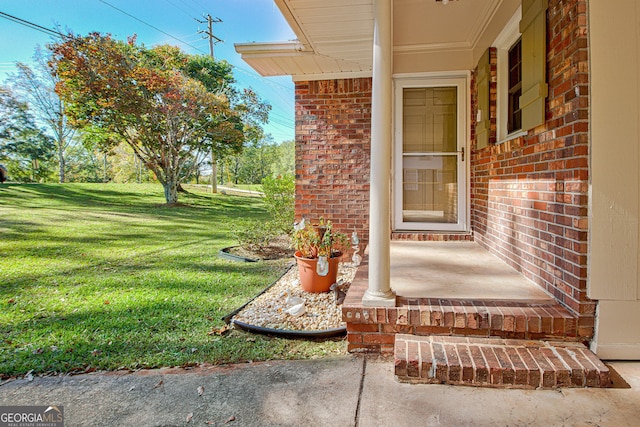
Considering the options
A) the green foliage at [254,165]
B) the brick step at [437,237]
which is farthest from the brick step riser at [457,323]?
the green foliage at [254,165]

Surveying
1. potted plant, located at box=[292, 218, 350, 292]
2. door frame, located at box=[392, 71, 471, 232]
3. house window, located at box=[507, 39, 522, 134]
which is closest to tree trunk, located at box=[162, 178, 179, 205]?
potted plant, located at box=[292, 218, 350, 292]

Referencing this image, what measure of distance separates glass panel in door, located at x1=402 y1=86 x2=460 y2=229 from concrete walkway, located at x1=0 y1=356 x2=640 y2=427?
2.70 meters

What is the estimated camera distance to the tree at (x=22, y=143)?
18.2 m

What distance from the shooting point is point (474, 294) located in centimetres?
254

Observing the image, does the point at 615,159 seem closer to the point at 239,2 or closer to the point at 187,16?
the point at 187,16

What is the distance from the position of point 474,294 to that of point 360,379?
3.24ft

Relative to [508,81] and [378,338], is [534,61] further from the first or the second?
[378,338]

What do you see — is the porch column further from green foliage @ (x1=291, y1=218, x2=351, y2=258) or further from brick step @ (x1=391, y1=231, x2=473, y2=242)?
brick step @ (x1=391, y1=231, x2=473, y2=242)

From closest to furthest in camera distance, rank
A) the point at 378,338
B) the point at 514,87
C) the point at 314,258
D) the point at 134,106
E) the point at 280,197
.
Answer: the point at 378,338
the point at 514,87
the point at 314,258
the point at 280,197
the point at 134,106

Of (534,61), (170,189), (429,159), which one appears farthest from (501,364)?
(170,189)

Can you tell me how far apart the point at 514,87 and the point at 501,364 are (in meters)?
2.53

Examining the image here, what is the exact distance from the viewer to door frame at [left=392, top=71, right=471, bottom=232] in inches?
176

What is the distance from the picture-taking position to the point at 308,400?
1864 mm

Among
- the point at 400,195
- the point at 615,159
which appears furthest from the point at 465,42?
the point at 615,159
